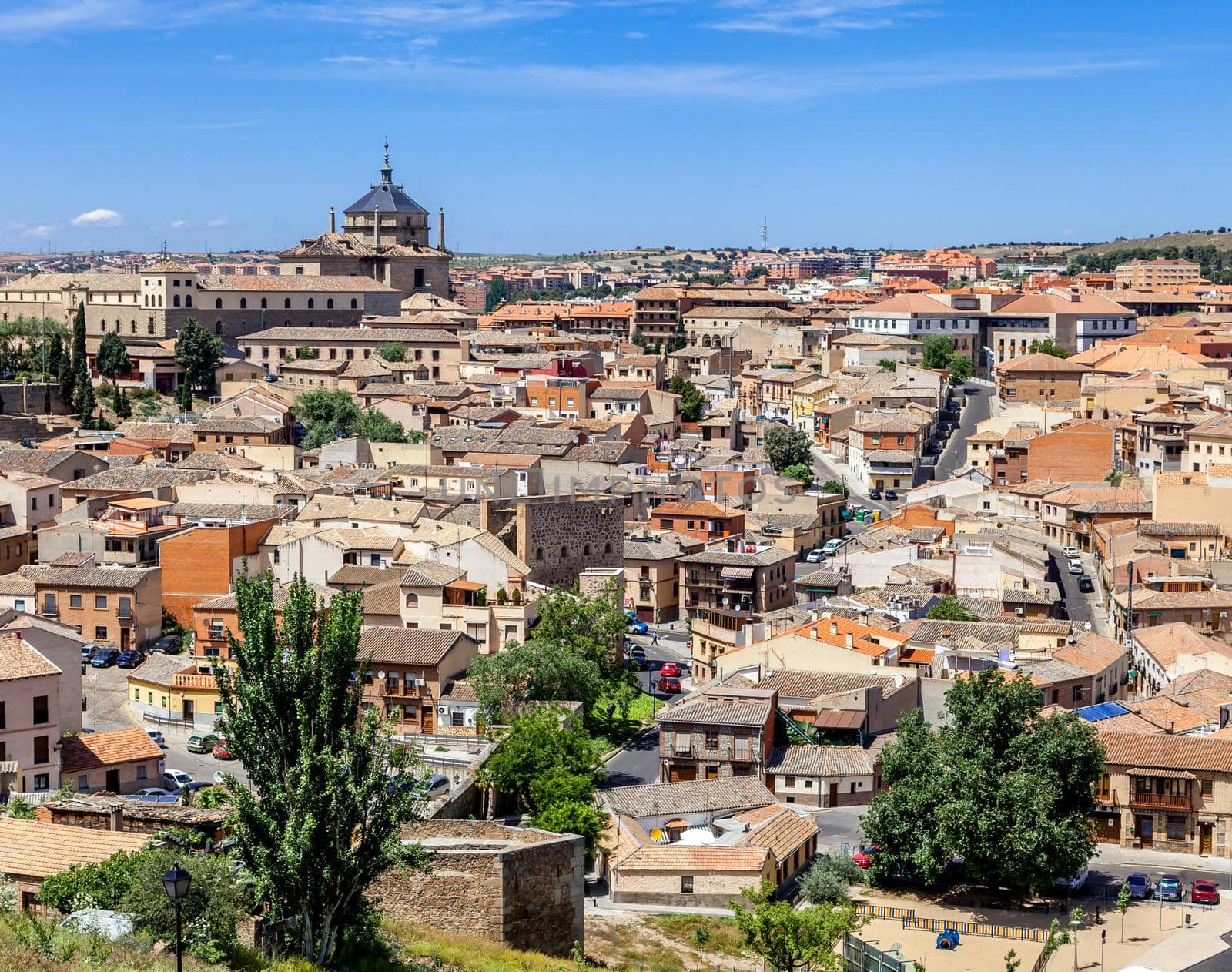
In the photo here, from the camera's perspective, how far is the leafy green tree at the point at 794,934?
15789mm

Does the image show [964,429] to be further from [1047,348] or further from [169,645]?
[169,645]

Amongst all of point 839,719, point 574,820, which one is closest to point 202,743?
point 574,820

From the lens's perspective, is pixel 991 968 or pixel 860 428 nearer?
pixel 991 968

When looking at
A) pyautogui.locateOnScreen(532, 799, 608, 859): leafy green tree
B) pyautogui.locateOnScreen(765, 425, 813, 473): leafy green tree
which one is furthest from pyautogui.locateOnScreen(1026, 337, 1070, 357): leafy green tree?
pyautogui.locateOnScreen(532, 799, 608, 859): leafy green tree

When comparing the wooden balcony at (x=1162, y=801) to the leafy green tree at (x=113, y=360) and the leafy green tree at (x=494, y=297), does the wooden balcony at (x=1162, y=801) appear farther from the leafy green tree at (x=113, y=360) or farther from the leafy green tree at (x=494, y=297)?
the leafy green tree at (x=494, y=297)

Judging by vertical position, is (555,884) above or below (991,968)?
above

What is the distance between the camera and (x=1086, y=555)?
39.8 m

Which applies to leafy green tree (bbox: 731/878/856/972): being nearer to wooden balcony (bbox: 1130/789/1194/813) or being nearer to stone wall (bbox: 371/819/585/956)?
stone wall (bbox: 371/819/585/956)

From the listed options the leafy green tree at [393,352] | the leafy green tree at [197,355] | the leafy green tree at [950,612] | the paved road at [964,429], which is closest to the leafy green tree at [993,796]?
the leafy green tree at [950,612]

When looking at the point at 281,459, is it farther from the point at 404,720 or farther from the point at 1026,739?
the point at 1026,739

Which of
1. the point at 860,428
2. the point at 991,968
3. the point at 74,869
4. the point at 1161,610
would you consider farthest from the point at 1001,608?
the point at 74,869

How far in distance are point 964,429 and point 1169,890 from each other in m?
38.3

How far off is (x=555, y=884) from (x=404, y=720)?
12021 millimetres

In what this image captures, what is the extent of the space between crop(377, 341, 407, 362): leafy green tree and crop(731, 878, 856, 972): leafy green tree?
4472 cm
